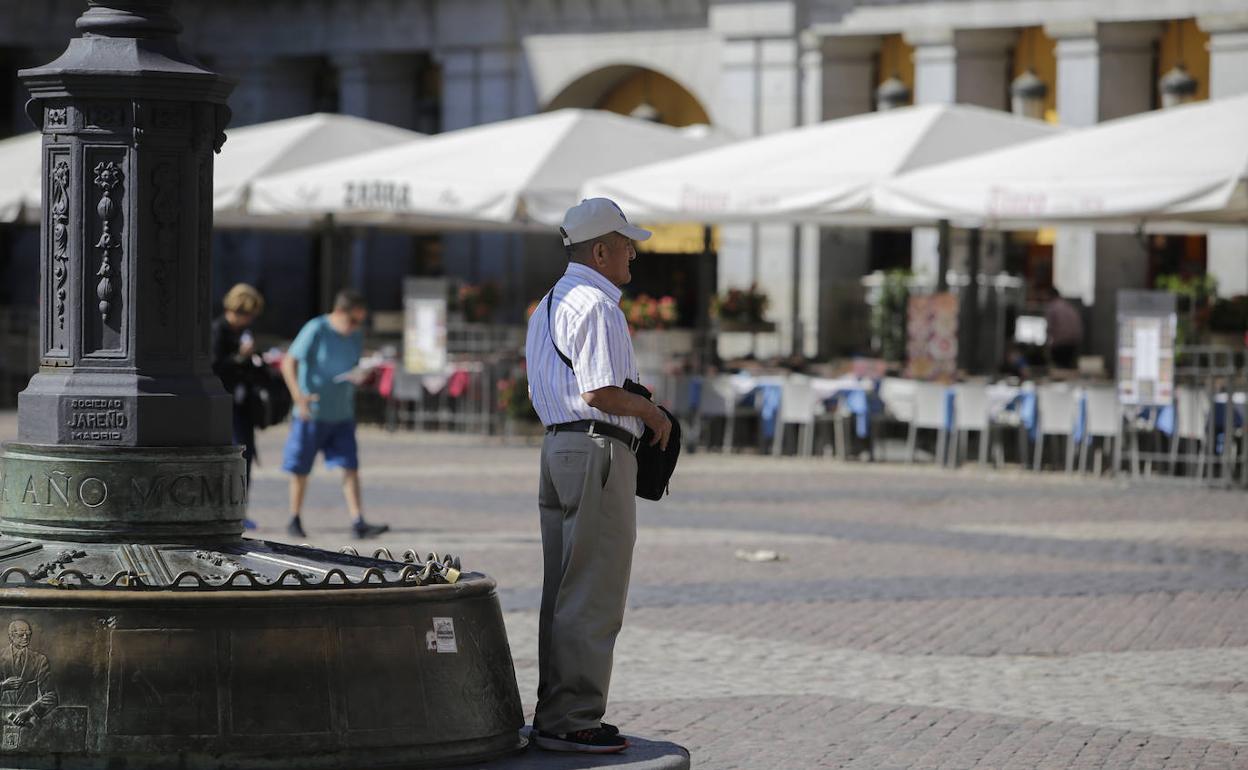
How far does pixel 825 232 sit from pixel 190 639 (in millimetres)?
22173

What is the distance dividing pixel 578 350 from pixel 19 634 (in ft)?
5.74

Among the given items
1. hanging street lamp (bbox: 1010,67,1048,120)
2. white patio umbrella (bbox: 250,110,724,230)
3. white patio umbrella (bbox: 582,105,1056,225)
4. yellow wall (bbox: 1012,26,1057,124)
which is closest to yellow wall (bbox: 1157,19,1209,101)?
yellow wall (bbox: 1012,26,1057,124)

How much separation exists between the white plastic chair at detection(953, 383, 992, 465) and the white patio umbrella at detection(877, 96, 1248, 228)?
6.38ft

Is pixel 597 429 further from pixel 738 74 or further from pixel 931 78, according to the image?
pixel 738 74

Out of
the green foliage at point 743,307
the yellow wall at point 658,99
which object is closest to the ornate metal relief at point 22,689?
the green foliage at point 743,307

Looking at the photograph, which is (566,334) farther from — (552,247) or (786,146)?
(552,247)

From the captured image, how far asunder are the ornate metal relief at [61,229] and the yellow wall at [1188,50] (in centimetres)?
2057

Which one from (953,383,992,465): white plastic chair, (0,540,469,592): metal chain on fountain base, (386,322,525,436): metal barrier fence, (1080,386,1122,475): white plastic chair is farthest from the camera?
(386,322,525,436): metal barrier fence

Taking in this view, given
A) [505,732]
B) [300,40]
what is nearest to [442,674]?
[505,732]

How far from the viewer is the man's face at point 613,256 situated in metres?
6.71

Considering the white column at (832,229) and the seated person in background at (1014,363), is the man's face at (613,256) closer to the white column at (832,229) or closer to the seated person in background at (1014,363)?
the seated person in background at (1014,363)

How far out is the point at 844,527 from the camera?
14.8 meters

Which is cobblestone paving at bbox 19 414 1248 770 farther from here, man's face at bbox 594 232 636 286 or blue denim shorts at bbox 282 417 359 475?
man's face at bbox 594 232 636 286

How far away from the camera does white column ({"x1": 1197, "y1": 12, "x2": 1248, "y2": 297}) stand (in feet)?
78.9
